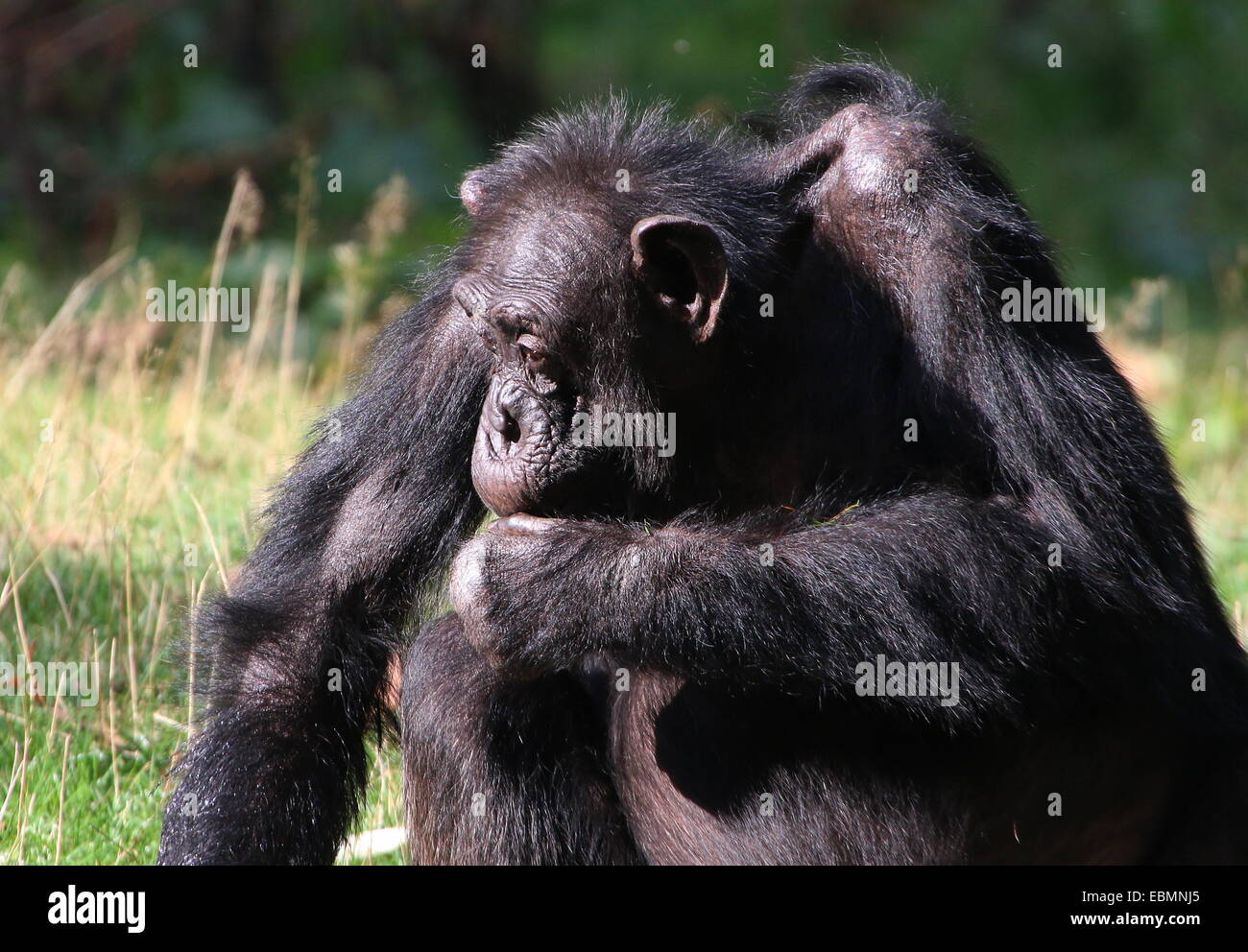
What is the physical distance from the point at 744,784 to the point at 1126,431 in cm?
141

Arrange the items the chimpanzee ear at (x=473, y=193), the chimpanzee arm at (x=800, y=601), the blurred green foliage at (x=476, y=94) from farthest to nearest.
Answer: the blurred green foliage at (x=476, y=94), the chimpanzee ear at (x=473, y=193), the chimpanzee arm at (x=800, y=601)

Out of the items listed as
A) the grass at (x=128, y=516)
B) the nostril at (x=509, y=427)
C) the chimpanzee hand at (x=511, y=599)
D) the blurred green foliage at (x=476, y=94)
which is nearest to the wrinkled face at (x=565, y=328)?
the nostril at (x=509, y=427)

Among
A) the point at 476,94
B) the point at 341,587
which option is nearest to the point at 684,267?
the point at 341,587

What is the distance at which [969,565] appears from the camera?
392 cm

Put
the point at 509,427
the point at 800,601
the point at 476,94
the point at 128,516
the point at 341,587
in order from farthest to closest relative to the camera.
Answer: the point at 476,94
the point at 128,516
the point at 341,587
the point at 509,427
the point at 800,601

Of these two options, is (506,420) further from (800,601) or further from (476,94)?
(476,94)

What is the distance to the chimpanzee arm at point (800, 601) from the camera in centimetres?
389

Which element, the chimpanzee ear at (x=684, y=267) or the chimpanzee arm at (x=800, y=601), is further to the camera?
the chimpanzee ear at (x=684, y=267)

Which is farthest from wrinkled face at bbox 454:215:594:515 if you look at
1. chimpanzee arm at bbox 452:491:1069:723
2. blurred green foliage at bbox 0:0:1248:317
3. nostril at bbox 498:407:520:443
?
blurred green foliage at bbox 0:0:1248:317

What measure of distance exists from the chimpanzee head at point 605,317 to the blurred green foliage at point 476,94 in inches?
351

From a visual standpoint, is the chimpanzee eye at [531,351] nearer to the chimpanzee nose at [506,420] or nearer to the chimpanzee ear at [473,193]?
the chimpanzee nose at [506,420]

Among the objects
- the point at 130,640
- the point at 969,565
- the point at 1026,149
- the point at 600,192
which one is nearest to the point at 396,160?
the point at 1026,149

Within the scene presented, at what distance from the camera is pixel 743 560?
3.93m

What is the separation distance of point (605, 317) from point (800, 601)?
3.44 feet
